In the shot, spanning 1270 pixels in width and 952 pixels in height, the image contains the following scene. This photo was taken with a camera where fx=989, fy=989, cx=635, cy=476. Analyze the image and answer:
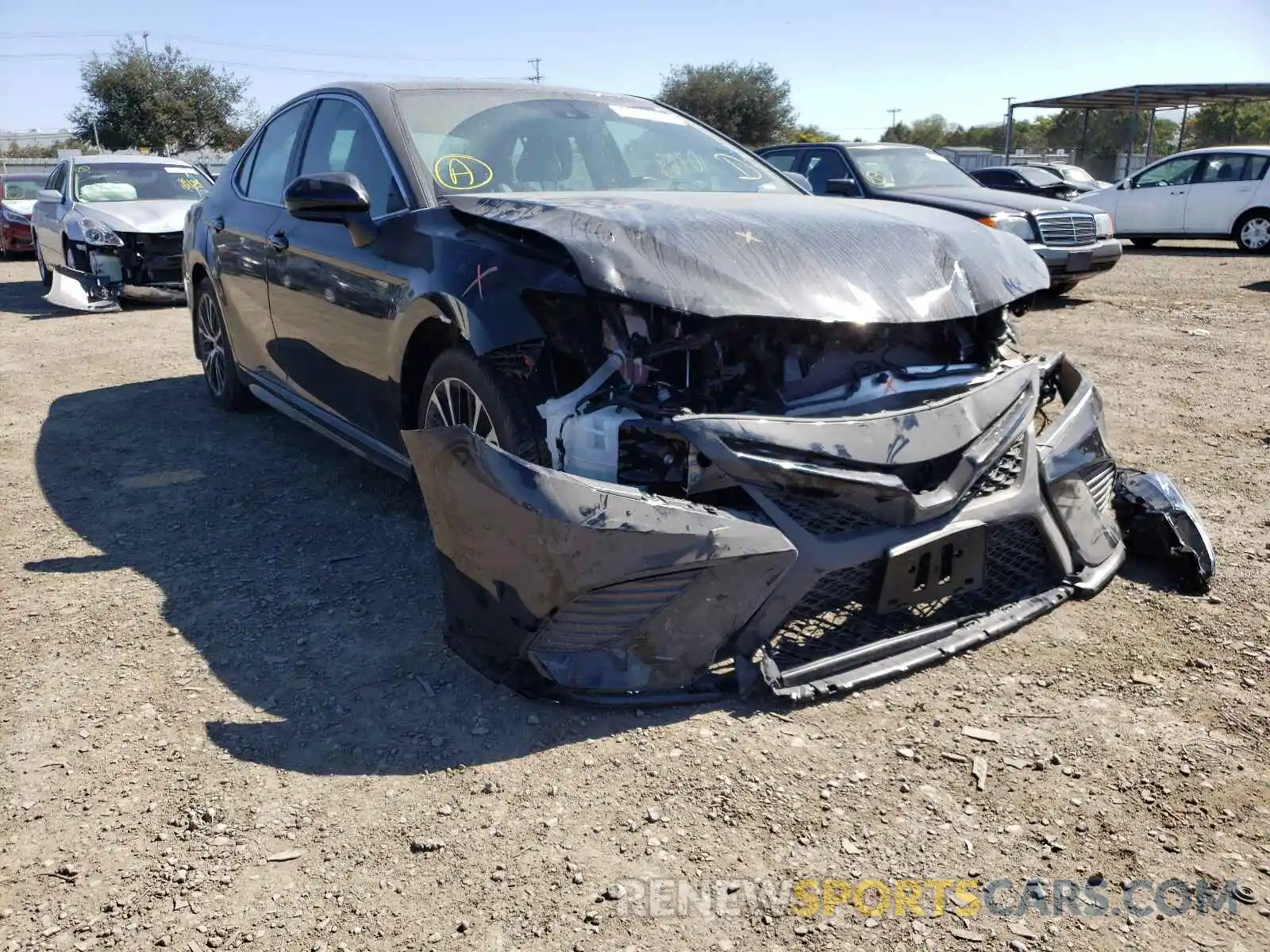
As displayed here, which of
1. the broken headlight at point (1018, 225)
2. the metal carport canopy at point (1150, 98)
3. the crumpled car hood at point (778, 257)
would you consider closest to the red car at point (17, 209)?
the broken headlight at point (1018, 225)

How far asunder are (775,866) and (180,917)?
4.03 feet

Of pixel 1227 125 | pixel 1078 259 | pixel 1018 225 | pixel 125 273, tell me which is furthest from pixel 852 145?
pixel 1227 125

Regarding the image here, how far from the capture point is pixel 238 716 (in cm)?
274

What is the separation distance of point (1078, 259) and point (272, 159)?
25.0 ft

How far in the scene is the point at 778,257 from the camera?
2957mm

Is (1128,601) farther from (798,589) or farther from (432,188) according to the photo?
(432,188)

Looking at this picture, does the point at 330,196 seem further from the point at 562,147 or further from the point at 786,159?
the point at 786,159

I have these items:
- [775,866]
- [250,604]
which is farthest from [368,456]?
[775,866]

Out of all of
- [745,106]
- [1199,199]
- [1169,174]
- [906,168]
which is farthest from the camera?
[745,106]

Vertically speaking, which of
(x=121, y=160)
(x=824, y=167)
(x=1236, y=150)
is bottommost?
(x=121, y=160)

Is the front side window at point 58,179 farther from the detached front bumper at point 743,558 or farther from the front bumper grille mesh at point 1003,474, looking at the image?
the front bumper grille mesh at point 1003,474

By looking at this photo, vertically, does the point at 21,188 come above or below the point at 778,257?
above

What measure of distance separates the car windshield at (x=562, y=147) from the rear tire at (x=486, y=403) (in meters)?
0.75

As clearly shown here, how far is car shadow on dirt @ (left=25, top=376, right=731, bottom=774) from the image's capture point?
264cm
